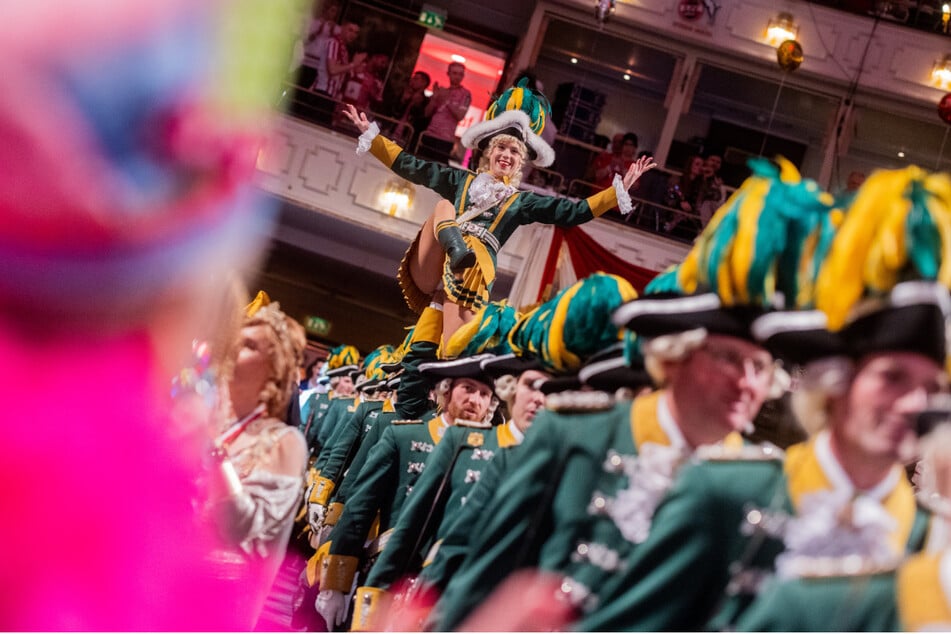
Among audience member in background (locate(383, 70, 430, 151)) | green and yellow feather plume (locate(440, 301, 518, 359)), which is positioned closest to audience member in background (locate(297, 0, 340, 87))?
audience member in background (locate(383, 70, 430, 151))

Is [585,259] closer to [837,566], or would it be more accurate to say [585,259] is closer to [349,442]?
[349,442]

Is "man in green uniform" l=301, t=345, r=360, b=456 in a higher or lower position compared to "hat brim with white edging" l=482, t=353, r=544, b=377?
lower

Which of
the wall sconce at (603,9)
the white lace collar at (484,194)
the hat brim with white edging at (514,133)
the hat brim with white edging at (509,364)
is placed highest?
the wall sconce at (603,9)

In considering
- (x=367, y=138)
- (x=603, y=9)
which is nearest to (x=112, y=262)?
(x=367, y=138)

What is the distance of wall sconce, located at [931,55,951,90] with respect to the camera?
10953 mm

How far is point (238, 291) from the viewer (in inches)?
79.6

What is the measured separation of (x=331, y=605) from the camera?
141 inches

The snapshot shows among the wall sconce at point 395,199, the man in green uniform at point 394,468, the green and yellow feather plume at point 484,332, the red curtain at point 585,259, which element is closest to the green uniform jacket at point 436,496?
the man in green uniform at point 394,468

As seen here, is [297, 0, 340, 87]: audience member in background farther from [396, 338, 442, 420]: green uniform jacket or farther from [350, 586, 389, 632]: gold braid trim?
[350, 586, 389, 632]: gold braid trim

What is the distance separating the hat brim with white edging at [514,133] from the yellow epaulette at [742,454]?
2.56 m

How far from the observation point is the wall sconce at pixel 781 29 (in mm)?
11172

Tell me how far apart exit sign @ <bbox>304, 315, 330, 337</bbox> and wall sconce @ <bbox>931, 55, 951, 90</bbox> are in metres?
6.93

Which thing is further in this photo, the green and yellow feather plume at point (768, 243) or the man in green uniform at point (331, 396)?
the man in green uniform at point (331, 396)

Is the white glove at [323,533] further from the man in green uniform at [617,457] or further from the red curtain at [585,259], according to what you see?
the red curtain at [585,259]
